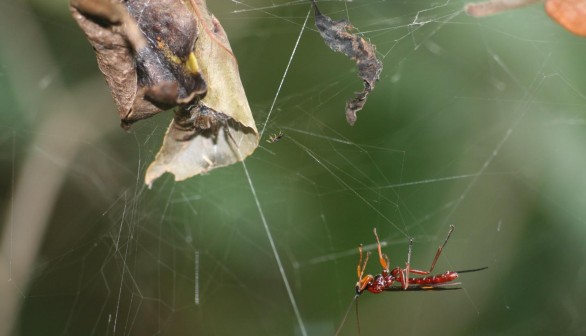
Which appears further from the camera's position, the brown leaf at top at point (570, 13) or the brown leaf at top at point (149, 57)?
the brown leaf at top at point (149, 57)

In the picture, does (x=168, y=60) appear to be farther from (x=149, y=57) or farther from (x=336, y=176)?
(x=336, y=176)

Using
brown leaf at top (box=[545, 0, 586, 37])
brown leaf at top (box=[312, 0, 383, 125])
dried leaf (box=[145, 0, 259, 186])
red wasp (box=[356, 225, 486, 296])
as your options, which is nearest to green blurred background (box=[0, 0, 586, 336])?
red wasp (box=[356, 225, 486, 296])

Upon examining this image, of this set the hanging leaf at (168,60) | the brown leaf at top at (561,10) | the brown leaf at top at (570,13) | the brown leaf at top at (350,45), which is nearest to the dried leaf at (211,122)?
the hanging leaf at (168,60)

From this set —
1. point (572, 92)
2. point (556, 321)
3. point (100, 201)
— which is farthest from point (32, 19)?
point (556, 321)

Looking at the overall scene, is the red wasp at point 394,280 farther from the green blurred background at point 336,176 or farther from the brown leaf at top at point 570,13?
the brown leaf at top at point 570,13

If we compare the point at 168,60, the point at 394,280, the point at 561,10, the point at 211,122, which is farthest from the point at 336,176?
the point at 561,10

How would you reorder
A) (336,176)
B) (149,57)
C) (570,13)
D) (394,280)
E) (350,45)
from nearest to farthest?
(570,13) → (149,57) → (350,45) → (394,280) → (336,176)

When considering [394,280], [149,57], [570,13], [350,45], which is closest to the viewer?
[570,13]
